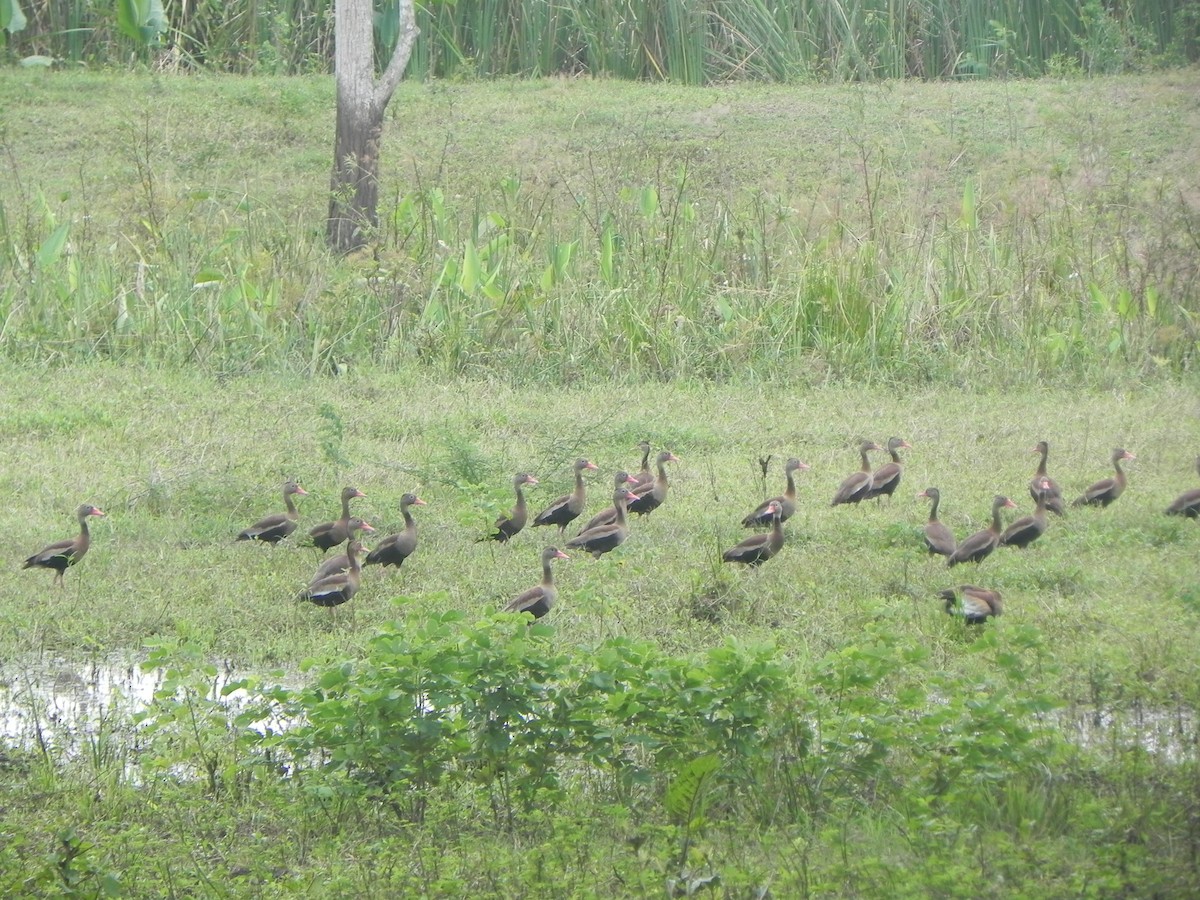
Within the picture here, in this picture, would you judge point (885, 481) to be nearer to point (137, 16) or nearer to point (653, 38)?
point (137, 16)

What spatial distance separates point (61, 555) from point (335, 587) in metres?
1.43

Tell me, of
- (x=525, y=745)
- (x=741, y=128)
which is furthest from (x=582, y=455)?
(x=741, y=128)

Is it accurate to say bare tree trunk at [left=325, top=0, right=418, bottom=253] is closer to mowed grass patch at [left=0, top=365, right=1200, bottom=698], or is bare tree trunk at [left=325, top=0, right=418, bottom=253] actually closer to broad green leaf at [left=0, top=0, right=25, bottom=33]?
mowed grass patch at [left=0, top=365, right=1200, bottom=698]

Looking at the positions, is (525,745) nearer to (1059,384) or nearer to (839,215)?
(1059,384)

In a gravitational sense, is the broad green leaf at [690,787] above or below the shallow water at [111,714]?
above

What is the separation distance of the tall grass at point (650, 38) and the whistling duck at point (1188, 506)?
15.0 meters

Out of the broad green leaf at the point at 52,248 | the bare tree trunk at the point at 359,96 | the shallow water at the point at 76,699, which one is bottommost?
the shallow water at the point at 76,699

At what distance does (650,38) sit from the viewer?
75.7 ft

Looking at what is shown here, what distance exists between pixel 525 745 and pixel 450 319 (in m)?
7.74

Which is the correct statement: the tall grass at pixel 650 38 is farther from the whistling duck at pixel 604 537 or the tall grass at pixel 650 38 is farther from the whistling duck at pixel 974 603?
the whistling duck at pixel 974 603

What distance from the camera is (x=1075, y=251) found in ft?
42.0

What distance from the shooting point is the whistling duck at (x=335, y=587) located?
6875 millimetres

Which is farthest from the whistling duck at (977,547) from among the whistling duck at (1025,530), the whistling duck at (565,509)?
the whistling duck at (565,509)

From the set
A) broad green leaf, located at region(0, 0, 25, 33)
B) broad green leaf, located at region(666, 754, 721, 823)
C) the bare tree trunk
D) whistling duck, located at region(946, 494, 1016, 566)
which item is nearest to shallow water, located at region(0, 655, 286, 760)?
broad green leaf, located at region(666, 754, 721, 823)
